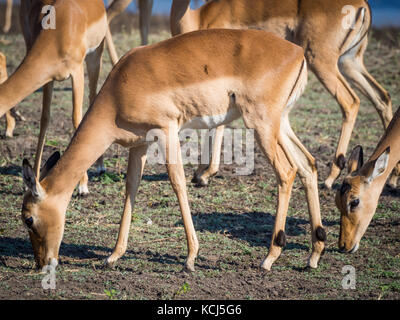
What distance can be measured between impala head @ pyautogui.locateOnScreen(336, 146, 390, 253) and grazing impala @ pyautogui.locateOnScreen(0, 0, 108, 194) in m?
2.65

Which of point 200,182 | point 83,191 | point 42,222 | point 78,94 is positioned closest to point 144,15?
point 78,94

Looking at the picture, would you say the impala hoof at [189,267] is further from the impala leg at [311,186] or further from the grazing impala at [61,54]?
the grazing impala at [61,54]

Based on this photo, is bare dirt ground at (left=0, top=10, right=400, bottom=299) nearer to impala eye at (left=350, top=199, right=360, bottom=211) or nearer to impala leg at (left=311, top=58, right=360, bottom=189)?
impala leg at (left=311, top=58, right=360, bottom=189)

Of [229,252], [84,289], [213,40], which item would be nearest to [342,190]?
[229,252]

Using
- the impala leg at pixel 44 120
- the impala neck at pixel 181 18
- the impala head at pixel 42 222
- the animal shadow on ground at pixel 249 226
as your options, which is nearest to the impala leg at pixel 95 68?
the impala leg at pixel 44 120

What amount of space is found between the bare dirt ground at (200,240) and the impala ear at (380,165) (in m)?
0.65

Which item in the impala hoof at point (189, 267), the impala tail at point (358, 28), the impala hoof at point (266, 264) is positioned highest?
the impala tail at point (358, 28)

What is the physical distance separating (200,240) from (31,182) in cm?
165

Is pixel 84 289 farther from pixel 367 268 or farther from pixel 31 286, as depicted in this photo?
pixel 367 268

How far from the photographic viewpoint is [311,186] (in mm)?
5043

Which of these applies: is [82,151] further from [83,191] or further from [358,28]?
[358,28]

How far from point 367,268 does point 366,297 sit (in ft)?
1.99

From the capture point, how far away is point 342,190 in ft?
17.1

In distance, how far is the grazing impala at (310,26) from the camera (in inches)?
271
